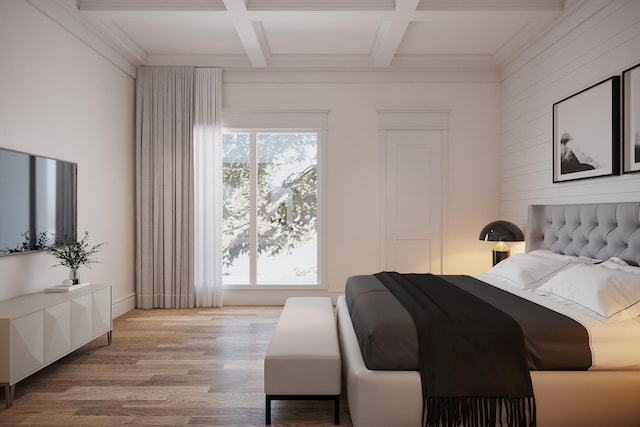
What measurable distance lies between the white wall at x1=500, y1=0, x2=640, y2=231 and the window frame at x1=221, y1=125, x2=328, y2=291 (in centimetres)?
212

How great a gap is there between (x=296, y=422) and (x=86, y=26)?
378cm

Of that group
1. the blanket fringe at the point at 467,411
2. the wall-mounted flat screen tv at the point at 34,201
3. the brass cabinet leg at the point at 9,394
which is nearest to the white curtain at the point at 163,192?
the wall-mounted flat screen tv at the point at 34,201

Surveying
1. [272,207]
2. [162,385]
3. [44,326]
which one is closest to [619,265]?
[162,385]

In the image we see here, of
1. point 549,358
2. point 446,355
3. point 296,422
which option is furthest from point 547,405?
point 296,422

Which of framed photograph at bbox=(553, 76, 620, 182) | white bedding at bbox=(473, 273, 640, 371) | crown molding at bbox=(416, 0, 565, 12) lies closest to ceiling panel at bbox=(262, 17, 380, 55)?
crown molding at bbox=(416, 0, 565, 12)

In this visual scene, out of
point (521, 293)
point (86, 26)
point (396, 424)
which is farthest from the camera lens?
point (86, 26)

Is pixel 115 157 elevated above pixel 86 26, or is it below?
below

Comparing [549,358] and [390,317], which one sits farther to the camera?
[390,317]

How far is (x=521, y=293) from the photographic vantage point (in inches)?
118

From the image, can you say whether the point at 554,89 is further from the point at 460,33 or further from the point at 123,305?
the point at 123,305

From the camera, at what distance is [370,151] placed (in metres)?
5.08

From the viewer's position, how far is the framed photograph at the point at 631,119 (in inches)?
113

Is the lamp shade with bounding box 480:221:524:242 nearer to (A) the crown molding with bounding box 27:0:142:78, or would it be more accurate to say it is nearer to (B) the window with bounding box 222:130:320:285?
(B) the window with bounding box 222:130:320:285

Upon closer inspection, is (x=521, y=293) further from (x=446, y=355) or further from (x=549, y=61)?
(x=549, y=61)
